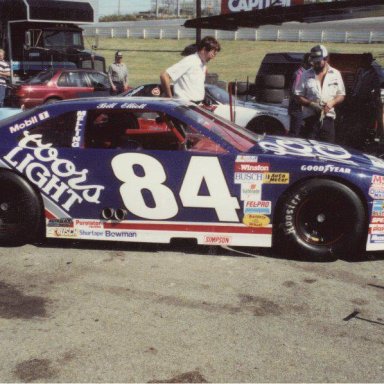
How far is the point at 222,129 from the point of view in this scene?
5.16 m

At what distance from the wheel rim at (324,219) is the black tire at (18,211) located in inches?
87.5

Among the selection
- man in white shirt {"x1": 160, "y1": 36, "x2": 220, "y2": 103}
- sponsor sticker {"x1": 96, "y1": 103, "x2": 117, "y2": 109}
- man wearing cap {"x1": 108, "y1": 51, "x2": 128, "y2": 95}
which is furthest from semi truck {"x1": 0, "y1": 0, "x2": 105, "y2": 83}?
sponsor sticker {"x1": 96, "y1": 103, "x2": 117, "y2": 109}

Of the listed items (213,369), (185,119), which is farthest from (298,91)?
(213,369)

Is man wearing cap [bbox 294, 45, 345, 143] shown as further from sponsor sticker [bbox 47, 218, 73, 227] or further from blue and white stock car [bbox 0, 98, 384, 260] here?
sponsor sticker [bbox 47, 218, 73, 227]

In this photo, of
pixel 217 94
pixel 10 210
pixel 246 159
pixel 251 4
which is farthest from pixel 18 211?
pixel 251 4

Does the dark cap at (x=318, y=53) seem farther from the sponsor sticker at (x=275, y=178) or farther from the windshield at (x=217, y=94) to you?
the windshield at (x=217, y=94)

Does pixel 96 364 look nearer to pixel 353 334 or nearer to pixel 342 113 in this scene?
pixel 353 334

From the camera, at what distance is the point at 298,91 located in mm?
7293

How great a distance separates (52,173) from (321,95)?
359 cm

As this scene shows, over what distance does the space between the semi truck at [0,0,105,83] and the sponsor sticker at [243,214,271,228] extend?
14.2 meters

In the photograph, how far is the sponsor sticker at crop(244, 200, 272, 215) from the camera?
4.80 meters

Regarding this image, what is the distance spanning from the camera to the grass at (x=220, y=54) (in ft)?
101

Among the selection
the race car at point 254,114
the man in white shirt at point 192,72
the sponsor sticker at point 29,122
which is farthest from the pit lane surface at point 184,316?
the race car at point 254,114

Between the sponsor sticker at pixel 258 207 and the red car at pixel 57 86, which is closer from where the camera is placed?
the sponsor sticker at pixel 258 207
